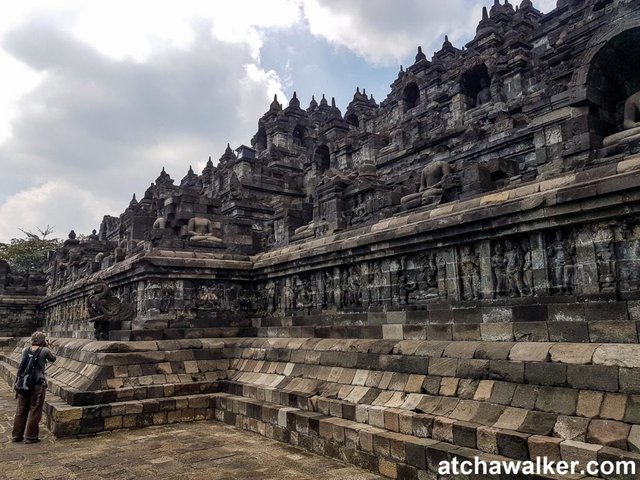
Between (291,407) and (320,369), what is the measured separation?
86 cm

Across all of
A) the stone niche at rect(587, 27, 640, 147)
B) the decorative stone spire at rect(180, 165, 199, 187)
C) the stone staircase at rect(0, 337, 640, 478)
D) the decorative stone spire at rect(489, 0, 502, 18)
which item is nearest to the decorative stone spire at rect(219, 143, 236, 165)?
the decorative stone spire at rect(180, 165, 199, 187)

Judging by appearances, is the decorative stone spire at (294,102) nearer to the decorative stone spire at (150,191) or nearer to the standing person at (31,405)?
the decorative stone spire at (150,191)

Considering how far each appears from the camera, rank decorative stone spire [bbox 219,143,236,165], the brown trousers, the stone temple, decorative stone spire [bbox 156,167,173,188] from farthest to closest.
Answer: decorative stone spire [bbox 156,167,173,188] < decorative stone spire [bbox 219,143,236,165] < the brown trousers < the stone temple

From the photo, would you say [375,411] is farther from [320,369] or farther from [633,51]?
[633,51]

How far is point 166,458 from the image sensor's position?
26.0ft

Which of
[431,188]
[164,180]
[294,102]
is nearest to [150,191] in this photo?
[164,180]

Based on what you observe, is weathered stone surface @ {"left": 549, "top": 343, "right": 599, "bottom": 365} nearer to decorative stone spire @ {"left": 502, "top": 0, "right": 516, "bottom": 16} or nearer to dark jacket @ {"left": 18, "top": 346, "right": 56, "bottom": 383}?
dark jacket @ {"left": 18, "top": 346, "right": 56, "bottom": 383}

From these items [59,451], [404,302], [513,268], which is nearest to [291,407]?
[404,302]

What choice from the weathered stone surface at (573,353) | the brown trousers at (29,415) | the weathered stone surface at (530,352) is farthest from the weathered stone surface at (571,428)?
the brown trousers at (29,415)

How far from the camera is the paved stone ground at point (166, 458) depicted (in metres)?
7.07

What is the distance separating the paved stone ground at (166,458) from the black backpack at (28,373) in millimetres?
966

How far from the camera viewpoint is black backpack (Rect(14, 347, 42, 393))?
30.2 ft

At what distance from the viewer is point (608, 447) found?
15.6 ft

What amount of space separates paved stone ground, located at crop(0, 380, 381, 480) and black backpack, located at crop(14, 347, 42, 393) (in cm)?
97
